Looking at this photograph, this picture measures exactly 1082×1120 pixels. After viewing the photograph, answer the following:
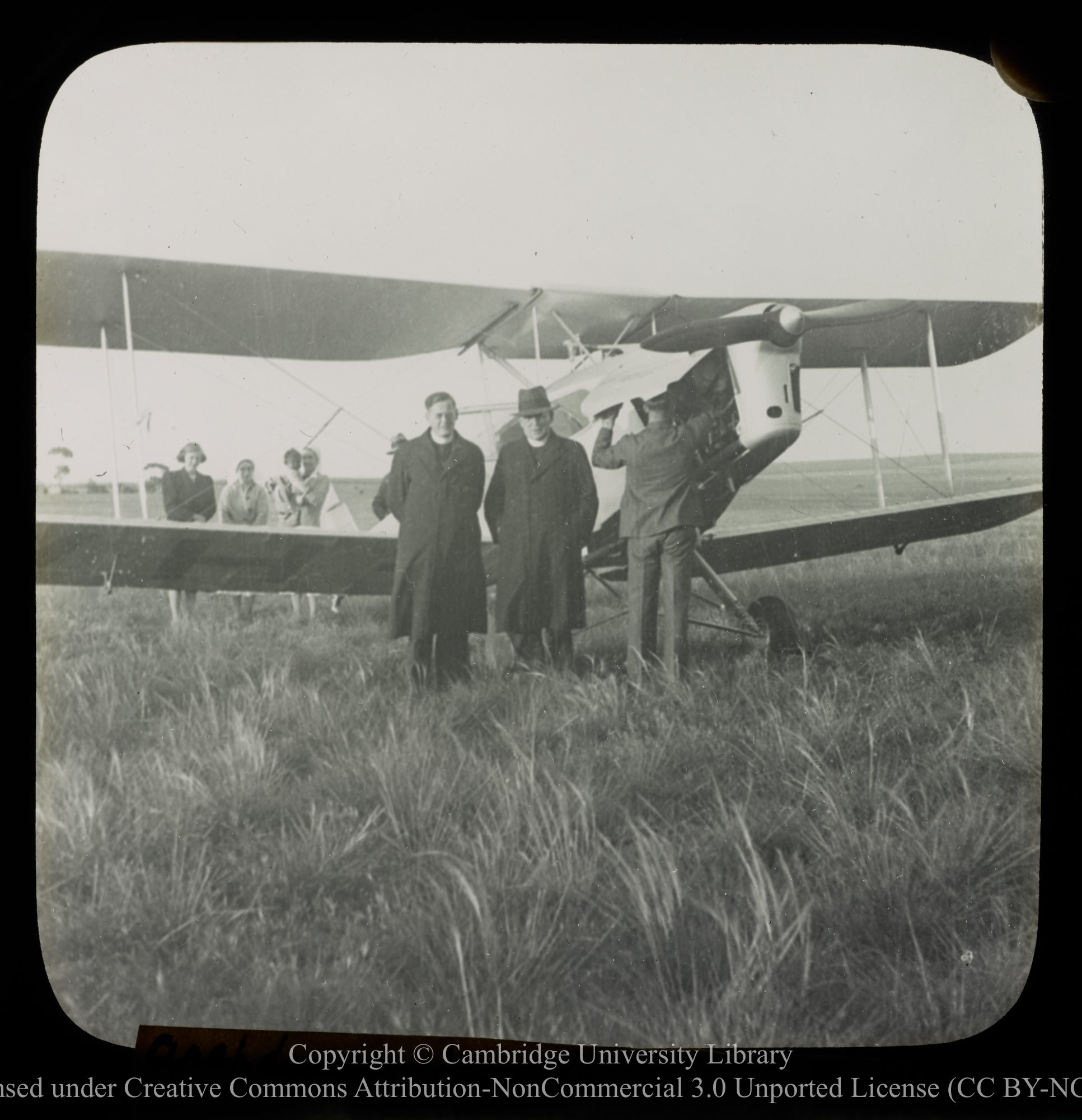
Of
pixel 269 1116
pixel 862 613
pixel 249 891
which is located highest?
pixel 862 613

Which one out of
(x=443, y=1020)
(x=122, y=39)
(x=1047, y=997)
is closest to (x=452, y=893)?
(x=443, y=1020)

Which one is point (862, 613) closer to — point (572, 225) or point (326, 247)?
point (572, 225)

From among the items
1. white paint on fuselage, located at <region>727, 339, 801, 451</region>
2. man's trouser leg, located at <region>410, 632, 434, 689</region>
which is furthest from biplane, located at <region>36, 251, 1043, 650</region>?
man's trouser leg, located at <region>410, 632, 434, 689</region>

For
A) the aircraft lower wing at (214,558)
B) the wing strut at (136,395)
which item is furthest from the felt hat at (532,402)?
the wing strut at (136,395)

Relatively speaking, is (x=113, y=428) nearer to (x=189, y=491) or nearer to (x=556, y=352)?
(x=189, y=491)

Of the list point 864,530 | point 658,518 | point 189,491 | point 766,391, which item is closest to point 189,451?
point 189,491
